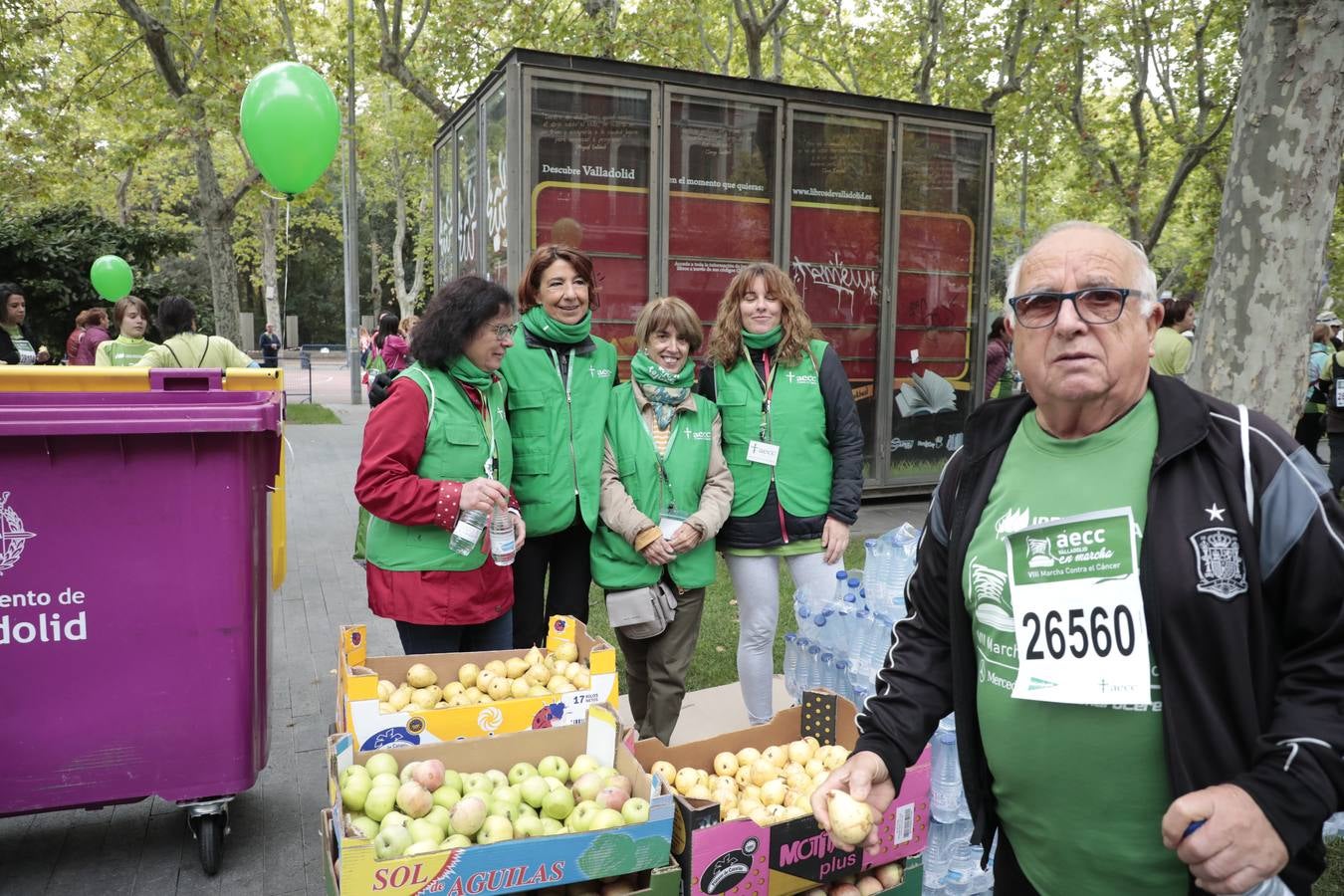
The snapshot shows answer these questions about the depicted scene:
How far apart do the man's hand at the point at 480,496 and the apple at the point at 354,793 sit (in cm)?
93

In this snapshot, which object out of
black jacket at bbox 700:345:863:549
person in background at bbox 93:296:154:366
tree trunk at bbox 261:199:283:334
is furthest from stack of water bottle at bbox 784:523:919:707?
tree trunk at bbox 261:199:283:334

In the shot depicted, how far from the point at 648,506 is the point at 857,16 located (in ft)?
53.2

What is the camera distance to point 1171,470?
150 cm

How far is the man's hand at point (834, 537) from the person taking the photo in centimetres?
376

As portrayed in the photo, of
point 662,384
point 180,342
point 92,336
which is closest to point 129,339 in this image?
point 180,342

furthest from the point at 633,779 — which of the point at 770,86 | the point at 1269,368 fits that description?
the point at 770,86

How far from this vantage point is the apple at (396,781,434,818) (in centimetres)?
226

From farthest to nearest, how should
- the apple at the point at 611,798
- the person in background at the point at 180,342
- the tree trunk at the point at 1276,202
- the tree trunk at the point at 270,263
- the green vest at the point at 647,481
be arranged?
the tree trunk at the point at 270,263 < the person in background at the point at 180,342 < the tree trunk at the point at 1276,202 < the green vest at the point at 647,481 < the apple at the point at 611,798

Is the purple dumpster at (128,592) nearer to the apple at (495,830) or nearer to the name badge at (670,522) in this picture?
the apple at (495,830)

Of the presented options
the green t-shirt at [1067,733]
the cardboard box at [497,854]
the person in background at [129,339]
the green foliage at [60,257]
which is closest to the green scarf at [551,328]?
the cardboard box at [497,854]

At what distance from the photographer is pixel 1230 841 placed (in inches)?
51.5

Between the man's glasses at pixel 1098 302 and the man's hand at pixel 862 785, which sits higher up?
the man's glasses at pixel 1098 302

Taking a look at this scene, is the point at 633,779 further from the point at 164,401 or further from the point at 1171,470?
the point at 164,401

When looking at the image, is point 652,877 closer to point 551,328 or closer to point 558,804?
point 558,804
